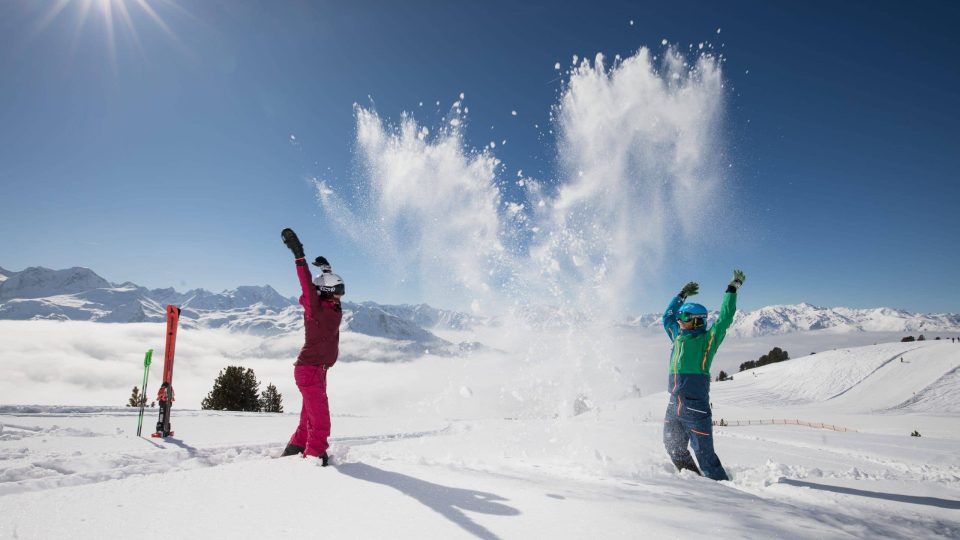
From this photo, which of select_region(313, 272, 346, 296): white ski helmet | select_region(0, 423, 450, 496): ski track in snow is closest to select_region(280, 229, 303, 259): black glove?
select_region(313, 272, 346, 296): white ski helmet

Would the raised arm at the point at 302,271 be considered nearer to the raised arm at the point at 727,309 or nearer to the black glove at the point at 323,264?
the black glove at the point at 323,264

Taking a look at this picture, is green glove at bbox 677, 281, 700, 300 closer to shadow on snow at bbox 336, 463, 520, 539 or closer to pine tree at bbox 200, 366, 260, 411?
shadow on snow at bbox 336, 463, 520, 539

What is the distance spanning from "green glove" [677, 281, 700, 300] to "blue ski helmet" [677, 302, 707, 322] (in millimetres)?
1038

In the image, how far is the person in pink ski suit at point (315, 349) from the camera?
186 inches

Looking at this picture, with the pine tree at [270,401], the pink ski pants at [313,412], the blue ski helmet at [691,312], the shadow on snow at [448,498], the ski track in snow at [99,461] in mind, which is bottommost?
the pine tree at [270,401]

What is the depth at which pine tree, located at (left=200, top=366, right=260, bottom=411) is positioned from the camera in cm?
3725

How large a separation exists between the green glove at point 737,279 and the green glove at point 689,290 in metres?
1.05

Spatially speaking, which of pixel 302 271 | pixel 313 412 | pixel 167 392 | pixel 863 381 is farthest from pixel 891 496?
pixel 863 381

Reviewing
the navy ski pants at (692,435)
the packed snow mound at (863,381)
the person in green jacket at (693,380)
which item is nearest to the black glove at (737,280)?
the person in green jacket at (693,380)

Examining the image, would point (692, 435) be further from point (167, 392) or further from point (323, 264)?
point (167, 392)

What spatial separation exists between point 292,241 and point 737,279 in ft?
19.2

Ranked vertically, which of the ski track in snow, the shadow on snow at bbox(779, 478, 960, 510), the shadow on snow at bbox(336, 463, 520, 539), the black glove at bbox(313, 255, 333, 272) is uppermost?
the black glove at bbox(313, 255, 333, 272)

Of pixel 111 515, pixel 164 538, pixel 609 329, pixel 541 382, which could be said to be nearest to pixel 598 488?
pixel 164 538

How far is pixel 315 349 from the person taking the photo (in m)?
5.01
